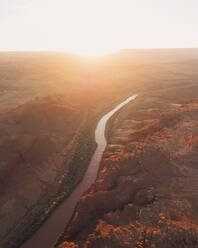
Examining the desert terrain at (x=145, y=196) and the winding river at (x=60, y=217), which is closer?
the desert terrain at (x=145, y=196)

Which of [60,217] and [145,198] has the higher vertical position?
[145,198]

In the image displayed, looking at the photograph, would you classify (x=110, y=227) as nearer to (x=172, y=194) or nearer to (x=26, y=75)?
(x=172, y=194)

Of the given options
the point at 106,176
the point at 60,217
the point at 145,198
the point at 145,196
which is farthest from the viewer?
the point at 106,176

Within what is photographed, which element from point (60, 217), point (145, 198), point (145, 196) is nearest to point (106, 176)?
point (145, 196)

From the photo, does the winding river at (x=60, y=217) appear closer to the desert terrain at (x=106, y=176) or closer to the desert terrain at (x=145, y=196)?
the desert terrain at (x=106, y=176)

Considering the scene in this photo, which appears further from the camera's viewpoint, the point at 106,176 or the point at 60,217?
the point at 106,176

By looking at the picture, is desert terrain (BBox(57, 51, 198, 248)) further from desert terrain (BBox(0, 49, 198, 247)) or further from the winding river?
the winding river

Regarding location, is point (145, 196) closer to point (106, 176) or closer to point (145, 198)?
point (145, 198)

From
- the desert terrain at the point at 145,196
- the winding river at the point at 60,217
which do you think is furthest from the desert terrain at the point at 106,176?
the winding river at the point at 60,217
